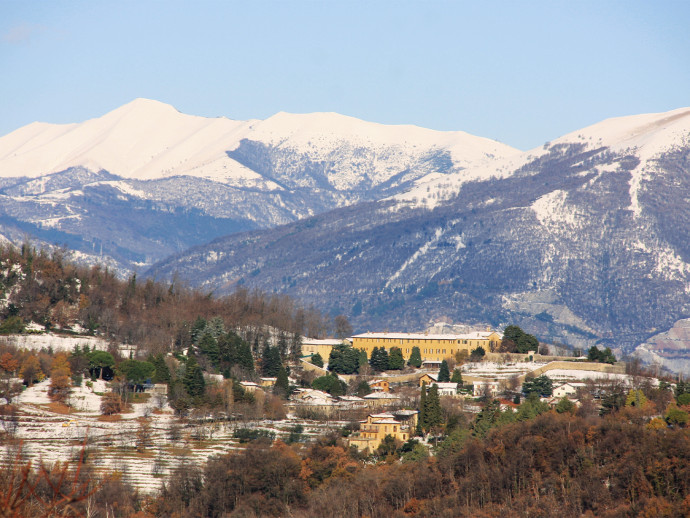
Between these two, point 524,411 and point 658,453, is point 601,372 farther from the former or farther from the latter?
point 658,453

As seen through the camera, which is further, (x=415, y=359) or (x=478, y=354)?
(x=415, y=359)

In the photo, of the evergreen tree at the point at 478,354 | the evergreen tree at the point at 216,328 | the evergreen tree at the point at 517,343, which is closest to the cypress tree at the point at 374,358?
the evergreen tree at the point at 478,354

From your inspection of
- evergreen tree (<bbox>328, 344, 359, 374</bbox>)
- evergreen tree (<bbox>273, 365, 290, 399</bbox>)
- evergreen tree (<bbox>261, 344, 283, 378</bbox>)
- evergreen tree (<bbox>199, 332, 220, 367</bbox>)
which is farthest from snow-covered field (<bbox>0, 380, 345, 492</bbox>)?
evergreen tree (<bbox>328, 344, 359, 374</bbox>)

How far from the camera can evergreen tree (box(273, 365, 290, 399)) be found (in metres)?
119

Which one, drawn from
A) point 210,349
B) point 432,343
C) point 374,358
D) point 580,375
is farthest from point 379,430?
point 432,343

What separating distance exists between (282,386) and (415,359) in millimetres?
27608

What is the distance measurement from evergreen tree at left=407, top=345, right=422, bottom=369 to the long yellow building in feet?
13.5

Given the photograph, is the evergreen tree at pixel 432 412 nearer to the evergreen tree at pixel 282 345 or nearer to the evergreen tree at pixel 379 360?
the evergreen tree at pixel 379 360

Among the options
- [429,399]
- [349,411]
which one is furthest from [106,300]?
[429,399]

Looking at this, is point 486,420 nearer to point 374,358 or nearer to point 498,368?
point 498,368

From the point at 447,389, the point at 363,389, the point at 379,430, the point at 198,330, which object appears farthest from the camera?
the point at 198,330

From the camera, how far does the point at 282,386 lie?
121 meters

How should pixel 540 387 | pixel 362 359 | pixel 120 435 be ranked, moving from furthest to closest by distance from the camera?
pixel 362 359, pixel 540 387, pixel 120 435

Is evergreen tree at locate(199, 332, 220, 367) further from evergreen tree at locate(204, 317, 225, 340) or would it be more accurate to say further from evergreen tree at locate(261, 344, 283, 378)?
evergreen tree at locate(261, 344, 283, 378)
